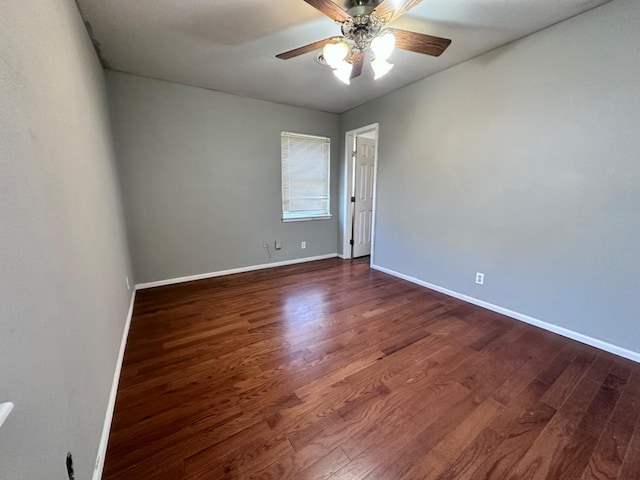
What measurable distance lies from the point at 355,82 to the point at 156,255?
10.4 ft

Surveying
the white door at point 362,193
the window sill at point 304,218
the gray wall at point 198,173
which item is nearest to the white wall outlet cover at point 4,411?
the gray wall at point 198,173

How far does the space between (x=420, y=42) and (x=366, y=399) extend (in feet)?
7.58

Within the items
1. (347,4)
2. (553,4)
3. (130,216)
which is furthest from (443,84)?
(130,216)

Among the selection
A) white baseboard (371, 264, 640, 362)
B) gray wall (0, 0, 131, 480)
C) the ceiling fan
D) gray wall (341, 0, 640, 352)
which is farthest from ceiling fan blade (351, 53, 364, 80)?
white baseboard (371, 264, 640, 362)

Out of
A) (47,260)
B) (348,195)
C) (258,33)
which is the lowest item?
(47,260)

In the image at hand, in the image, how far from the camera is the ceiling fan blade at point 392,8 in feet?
4.74

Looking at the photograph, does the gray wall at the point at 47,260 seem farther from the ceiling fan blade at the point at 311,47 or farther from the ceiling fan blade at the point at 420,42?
the ceiling fan blade at the point at 420,42

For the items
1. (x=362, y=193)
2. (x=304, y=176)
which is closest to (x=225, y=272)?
(x=304, y=176)

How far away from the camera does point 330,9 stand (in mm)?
1503

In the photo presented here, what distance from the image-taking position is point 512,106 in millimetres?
2322

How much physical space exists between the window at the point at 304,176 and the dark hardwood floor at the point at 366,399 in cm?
202

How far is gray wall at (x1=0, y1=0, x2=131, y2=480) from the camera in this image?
2.04ft

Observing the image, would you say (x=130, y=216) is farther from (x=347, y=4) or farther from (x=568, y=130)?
(x=568, y=130)

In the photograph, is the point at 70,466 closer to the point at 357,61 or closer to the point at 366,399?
the point at 366,399
